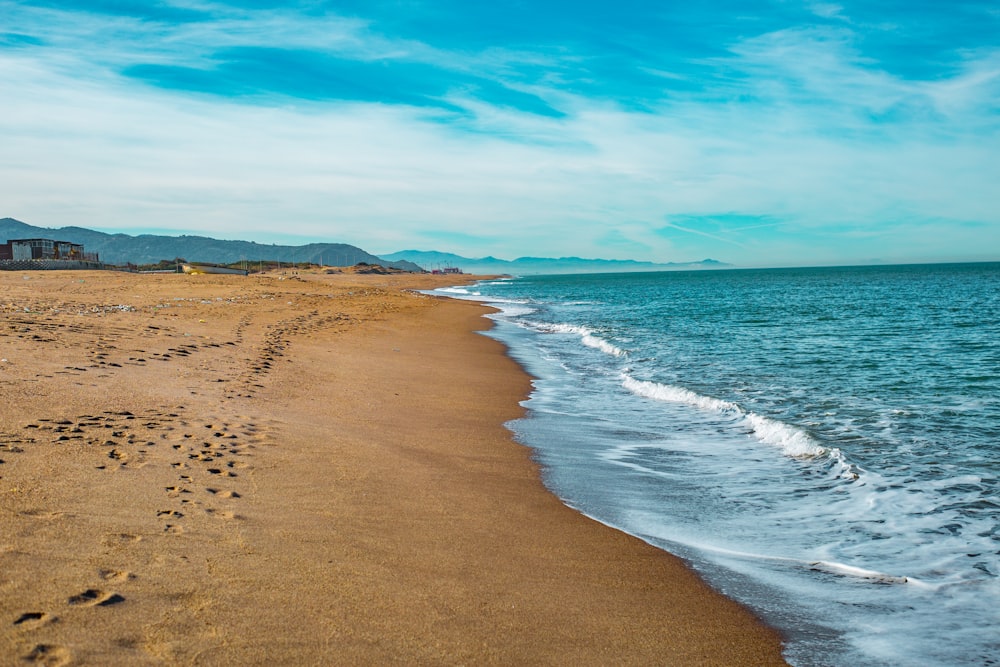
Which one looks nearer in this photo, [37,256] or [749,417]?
[749,417]

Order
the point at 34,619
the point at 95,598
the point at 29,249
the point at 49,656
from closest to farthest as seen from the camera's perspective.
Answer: the point at 49,656 < the point at 34,619 < the point at 95,598 < the point at 29,249

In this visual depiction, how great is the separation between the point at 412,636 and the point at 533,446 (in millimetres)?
5406

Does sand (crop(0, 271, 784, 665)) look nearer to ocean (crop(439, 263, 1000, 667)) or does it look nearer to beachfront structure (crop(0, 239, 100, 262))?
ocean (crop(439, 263, 1000, 667))

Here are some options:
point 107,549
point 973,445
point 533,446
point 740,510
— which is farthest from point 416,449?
point 973,445

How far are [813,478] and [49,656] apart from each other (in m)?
7.41

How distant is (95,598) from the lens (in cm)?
359

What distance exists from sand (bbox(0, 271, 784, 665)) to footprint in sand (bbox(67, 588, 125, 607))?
0.04 ft

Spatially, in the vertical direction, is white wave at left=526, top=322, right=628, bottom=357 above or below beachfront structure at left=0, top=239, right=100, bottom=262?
below

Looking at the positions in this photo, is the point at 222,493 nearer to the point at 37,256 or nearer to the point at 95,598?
the point at 95,598

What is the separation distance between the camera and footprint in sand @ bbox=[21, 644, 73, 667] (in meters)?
3.02

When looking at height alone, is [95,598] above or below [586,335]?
below

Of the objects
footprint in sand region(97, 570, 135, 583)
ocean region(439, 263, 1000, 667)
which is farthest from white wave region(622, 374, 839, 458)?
footprint in sand region(97, 570, 135, 583)

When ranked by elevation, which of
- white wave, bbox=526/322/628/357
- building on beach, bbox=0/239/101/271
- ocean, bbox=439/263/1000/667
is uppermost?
building on beach, bbox=0/239/101/271

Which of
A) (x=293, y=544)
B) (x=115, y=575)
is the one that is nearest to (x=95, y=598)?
(x=115, y=575)
